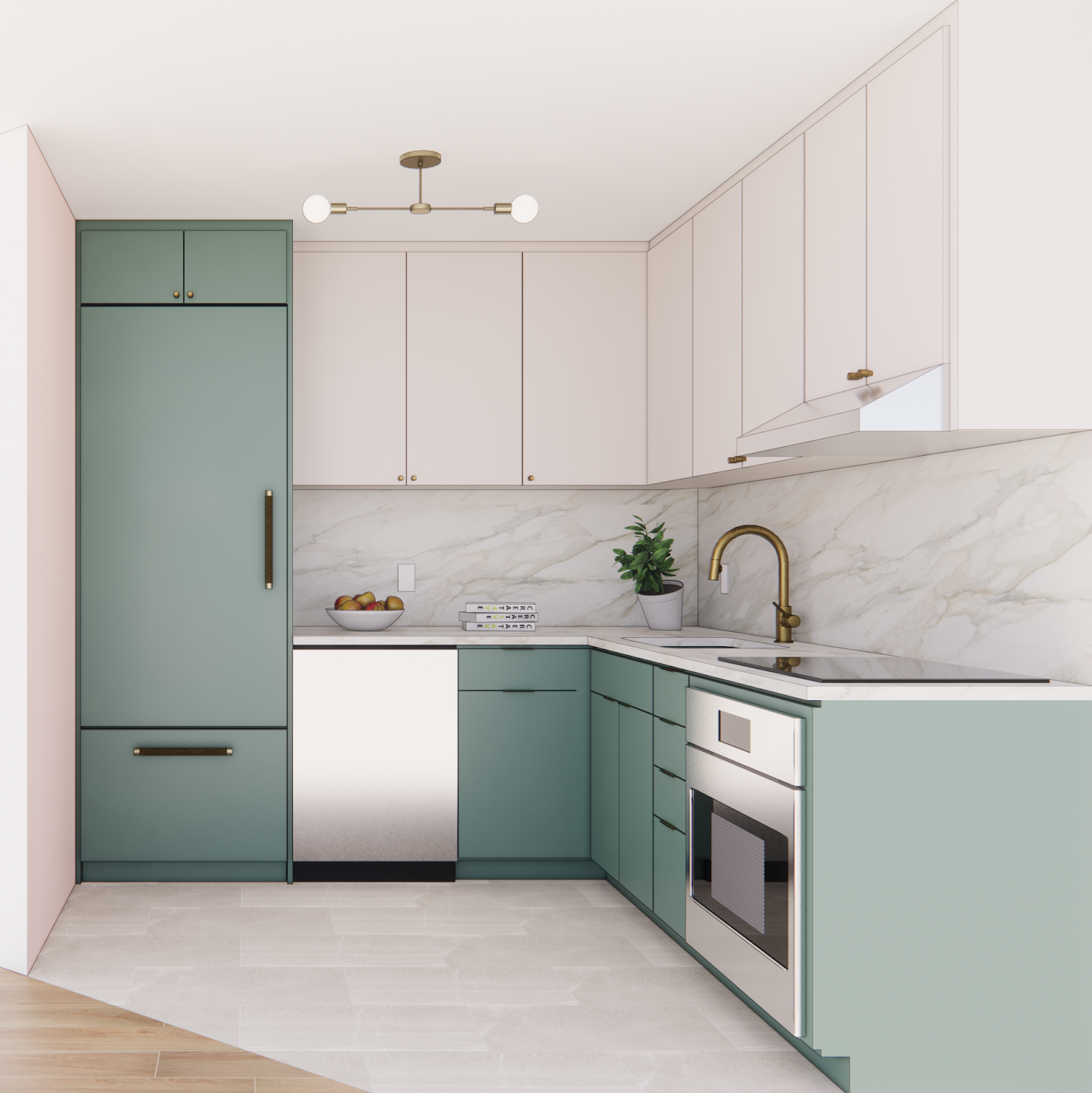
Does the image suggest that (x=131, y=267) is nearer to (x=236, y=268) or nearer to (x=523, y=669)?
(x=236, y=268)

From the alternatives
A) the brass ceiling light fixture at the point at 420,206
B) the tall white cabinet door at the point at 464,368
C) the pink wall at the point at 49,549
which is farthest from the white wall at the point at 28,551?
the tall white cabinet door at the point at 464,368

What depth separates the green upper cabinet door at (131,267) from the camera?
11.4ft

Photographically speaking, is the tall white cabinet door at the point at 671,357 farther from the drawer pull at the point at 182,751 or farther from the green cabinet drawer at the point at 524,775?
the drawer pull at the point at 182,751

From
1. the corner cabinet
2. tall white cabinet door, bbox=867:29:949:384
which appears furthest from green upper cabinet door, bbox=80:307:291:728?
tall white cabinet door, bbox=867:29:949:384

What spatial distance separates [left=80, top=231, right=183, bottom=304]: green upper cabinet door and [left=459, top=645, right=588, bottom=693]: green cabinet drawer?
5.52ft

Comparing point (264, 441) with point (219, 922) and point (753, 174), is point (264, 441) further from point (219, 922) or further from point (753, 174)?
point (753, 174)

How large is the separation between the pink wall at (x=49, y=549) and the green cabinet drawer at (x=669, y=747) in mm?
1787

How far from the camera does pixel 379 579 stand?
13.5 ft

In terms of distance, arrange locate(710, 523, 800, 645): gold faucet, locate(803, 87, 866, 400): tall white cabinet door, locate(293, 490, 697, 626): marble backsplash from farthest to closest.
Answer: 1. locate(293, 490, 697, 626): marble backsplash
2. locate(710, 523, 800, 645): gold faucet
3. locate(803, 87, 866, 400): tall white cabinet door

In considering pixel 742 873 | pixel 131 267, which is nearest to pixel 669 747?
pixel 742 873

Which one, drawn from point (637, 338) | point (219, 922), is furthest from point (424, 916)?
point (637, 338)

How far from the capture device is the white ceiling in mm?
2211

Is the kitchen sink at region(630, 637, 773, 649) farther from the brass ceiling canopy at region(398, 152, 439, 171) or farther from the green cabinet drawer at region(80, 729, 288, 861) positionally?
the brass ceiling canopy at region(398, 152, 439, 171)

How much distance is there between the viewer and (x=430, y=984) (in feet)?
8.68
